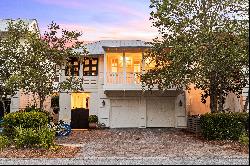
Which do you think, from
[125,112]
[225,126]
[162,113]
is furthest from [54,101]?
[225,126]

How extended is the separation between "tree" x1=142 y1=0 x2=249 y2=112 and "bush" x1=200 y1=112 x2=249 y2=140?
225 cm

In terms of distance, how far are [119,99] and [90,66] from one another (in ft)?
12.1

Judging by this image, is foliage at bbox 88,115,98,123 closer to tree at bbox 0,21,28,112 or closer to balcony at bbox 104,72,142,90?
balcony at bbox 104,72,142,90

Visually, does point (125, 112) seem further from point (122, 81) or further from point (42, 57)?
point (42, 57)

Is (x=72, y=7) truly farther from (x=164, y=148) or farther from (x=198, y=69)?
(x=164, y=148)

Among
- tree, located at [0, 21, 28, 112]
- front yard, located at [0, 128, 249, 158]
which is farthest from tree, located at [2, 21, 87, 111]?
front yard, located at [0, 128, 249, 158]

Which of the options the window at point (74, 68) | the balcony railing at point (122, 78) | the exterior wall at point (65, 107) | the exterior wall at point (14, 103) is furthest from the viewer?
the window at point (74, 68)

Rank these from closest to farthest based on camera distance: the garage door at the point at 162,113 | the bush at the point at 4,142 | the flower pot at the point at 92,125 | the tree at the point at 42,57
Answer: the bush at the point at 4,142 < the tree at the point at 42,57 < the flower pot at the point at 92,125 < the garage door at the point at 162,113

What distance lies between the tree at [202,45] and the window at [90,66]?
8541 mm

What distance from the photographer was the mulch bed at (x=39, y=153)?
1474 cm

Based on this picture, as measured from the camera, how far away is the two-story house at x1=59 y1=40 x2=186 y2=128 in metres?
28.9

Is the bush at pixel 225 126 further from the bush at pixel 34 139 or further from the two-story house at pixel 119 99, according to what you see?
the two-story house at pixel 119 99

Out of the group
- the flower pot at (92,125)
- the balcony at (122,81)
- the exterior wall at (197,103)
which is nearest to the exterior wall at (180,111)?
the exterior wall at (197,103)

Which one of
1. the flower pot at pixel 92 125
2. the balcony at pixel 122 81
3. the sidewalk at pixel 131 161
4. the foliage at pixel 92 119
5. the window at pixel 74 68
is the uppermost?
the window at pixel 74 68
